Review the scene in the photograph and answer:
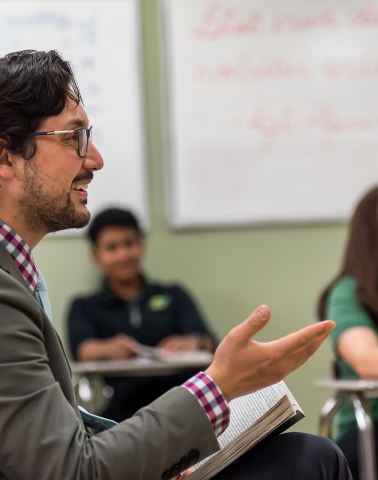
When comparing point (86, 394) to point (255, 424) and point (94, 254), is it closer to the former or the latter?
point (94, 254)

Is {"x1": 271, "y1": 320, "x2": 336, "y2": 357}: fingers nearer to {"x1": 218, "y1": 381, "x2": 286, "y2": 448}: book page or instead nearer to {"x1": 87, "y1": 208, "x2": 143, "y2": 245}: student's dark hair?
{"x1": 218, "y1": 381, "x2": 286, "y2": 448}: book page

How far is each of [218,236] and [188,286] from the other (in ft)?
0.91

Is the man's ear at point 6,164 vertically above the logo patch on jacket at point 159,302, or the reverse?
the man's ear at point 6,164

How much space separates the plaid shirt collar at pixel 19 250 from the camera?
885mm

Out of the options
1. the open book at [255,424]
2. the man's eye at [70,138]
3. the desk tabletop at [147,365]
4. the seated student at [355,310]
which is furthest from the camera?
the desk tabletop at [147,365]

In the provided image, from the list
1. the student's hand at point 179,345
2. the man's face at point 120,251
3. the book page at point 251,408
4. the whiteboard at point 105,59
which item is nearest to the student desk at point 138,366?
the student's hand at point 179,345

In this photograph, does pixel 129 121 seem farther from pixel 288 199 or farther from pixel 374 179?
pixel 374 179

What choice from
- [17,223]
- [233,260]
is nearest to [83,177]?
[17,223]

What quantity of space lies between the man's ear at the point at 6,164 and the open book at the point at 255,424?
546 millimetres

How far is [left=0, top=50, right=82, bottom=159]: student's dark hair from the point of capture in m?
0.89

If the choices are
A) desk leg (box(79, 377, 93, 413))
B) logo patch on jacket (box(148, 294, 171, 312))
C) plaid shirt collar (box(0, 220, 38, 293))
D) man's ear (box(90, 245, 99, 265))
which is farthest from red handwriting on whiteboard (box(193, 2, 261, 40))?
plaid shirt collar (box(0, 220, 38, 293))

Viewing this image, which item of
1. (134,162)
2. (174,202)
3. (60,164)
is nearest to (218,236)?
(174,202)

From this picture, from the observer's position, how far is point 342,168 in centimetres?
257

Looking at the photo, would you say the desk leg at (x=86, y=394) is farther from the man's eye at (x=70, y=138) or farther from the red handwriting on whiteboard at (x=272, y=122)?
the man's eye at (x=70, y=138)
